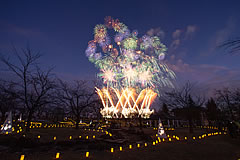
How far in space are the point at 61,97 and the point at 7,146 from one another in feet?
34.7

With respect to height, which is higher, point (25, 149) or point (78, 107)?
point (78, 107)

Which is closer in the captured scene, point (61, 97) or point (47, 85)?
point (47, 85)

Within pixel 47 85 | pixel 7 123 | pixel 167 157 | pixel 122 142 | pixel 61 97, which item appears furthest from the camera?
pixel 61 97

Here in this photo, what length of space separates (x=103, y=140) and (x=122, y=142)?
5.91ft

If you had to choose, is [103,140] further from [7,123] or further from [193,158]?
[7,123]

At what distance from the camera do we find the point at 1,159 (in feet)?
21.6

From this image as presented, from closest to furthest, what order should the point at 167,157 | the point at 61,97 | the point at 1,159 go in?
the point at 1,159 < the point at 167,157 < the point at 61,97

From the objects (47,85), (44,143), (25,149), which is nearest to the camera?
(25,149)

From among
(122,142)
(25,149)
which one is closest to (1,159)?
(25,149)

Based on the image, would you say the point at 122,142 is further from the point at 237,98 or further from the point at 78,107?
the point at 237,98

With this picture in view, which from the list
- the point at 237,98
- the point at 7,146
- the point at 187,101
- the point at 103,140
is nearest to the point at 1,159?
the point at 7,146

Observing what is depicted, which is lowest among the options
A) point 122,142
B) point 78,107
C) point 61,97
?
point 122,142

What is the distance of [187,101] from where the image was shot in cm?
1941

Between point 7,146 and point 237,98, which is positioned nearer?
point 7,146
